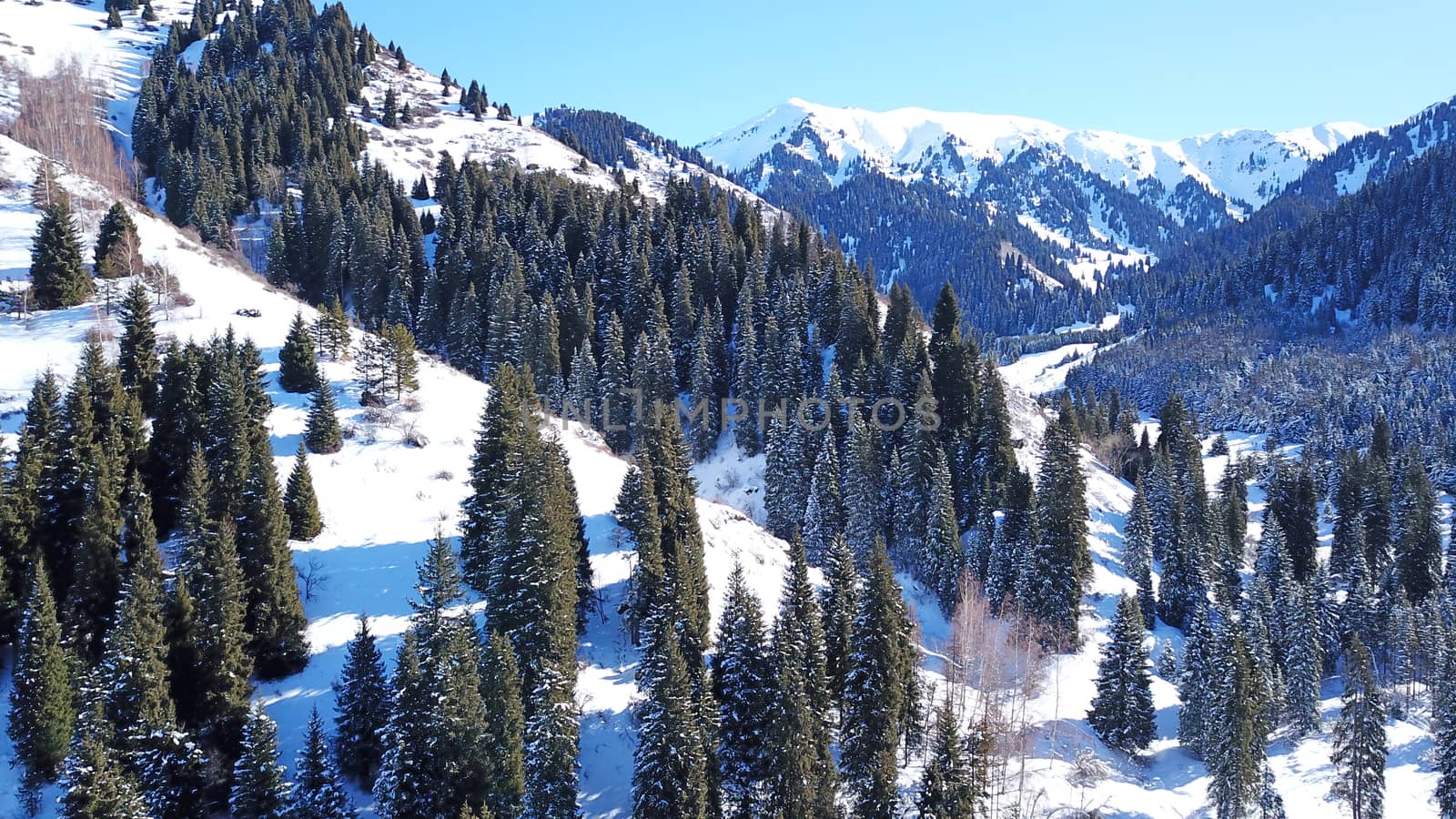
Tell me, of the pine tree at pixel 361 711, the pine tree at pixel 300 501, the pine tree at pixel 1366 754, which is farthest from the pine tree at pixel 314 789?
the pine tree at pixel 1366 754

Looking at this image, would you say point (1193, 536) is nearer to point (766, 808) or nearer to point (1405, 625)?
point (1405, 625)

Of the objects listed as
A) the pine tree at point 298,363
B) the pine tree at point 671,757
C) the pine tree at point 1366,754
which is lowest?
the pine tree at point 1366,754

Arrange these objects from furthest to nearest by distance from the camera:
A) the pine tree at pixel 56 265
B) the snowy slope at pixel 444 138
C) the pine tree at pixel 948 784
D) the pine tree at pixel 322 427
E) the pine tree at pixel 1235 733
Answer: the snowy slope at pixel 444 138 → the pine tree at pixel 56 265 → the pine tree at pixel 322 427 → the pine tree at pixel 1235 733 → the pine tree at pixel 948 784

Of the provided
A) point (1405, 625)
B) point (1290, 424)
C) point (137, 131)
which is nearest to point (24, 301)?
point (137, 131)

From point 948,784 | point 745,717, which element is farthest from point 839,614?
point 948,784

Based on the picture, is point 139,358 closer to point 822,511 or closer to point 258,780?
point 258,780

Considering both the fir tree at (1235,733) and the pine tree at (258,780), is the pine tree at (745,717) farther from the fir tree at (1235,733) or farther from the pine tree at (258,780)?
the fir tree at (1235,733)

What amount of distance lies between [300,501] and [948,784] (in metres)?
32.1

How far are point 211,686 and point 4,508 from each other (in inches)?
445

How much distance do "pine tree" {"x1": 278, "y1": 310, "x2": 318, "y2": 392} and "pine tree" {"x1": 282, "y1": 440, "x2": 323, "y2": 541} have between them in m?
13.4

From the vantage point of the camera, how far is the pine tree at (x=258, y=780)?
26.5 metres

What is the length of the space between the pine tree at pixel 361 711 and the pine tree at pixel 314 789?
77.8 inches

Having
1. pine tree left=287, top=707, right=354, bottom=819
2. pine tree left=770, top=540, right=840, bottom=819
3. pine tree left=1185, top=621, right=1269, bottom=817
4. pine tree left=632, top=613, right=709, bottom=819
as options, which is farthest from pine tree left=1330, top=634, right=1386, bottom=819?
pine tree left=287, top=707, right=354, bottom=819

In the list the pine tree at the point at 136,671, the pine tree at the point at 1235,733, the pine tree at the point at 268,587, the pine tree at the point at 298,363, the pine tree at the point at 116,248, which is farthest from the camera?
the pine tree at the point at 116,248
